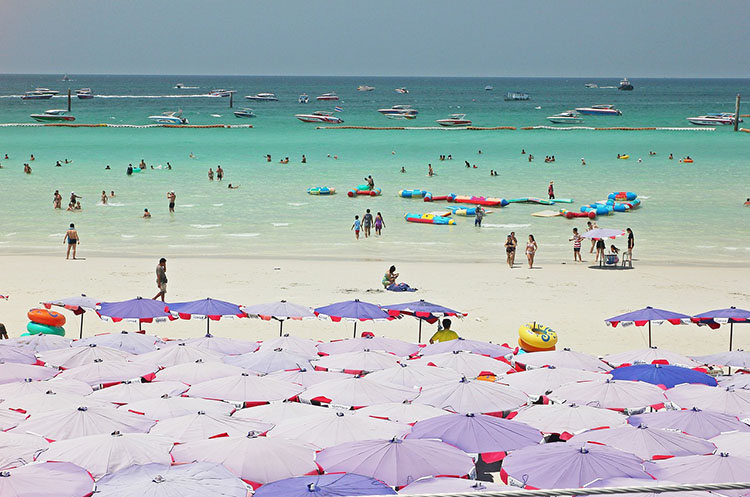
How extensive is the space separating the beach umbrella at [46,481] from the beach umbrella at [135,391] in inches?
146

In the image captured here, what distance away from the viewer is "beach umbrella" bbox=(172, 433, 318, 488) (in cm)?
883

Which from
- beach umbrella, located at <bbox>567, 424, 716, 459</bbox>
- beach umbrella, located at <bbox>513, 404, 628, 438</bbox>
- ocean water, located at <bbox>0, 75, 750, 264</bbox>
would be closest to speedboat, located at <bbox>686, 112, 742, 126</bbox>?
ocean water, located at <bbox>0, 75, 750, 264</bbox>

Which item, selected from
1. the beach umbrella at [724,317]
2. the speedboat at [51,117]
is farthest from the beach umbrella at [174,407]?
the speedboat at [51,117]

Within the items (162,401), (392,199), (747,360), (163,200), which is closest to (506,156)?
(392,199)

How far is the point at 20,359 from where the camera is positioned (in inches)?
543

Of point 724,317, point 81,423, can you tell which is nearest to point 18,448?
point 81,423

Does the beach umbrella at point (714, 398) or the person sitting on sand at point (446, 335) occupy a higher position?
the beach umbrella at point (714, 398)

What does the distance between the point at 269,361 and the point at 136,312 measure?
401 cm

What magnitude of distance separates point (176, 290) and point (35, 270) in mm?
5677

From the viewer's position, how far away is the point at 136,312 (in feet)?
55.3

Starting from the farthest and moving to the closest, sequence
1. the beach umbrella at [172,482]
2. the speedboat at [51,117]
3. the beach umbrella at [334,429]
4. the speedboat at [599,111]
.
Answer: the speedboat at [599,111]
the speedboat at [51,117]
the beach umbrella at [334,429]
the beach umbrella at [172,482]

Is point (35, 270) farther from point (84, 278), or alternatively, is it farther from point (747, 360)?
point (747, 360)

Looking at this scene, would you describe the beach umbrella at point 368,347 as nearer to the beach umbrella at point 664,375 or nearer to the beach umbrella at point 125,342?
the beach umbrella at point 125,342

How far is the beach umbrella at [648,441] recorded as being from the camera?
32.0ft
